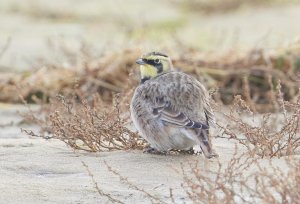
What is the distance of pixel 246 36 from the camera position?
1773cm

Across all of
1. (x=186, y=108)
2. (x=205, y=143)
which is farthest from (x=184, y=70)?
(x=205, y=143)

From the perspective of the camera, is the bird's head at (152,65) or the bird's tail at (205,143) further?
the bird's head at (152,65)

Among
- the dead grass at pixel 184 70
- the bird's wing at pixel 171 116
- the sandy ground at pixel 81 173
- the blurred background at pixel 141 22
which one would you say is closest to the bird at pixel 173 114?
the bird's wing at pixel 171 116

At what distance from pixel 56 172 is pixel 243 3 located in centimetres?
1439

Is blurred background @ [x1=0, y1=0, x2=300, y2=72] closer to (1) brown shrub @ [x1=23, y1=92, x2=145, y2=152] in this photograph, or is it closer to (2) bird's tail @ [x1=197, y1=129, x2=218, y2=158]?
(1) brown shrub @ [x1=23, y1=92, x2=145, y2=152]

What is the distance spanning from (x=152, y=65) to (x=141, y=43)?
19.6 feet

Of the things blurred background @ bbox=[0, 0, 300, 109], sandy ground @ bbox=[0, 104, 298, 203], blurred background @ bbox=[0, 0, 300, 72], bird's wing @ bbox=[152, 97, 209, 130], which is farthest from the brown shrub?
blurred background @ bbox=[0, 0, 300, 72]

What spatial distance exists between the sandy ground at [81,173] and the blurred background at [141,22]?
7.29m

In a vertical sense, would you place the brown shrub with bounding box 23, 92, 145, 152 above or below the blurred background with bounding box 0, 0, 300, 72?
below

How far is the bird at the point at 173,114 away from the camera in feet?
23.4

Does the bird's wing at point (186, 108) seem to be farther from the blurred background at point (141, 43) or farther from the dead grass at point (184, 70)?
the dead grass at point (184, 70)

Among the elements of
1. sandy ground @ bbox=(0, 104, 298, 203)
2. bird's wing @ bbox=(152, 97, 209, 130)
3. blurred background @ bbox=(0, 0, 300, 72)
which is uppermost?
blurred background @ bbox=(0, 0, 300, 72)

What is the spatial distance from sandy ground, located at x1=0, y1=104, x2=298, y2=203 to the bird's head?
744 mm

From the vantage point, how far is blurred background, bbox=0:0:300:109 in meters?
12.3
